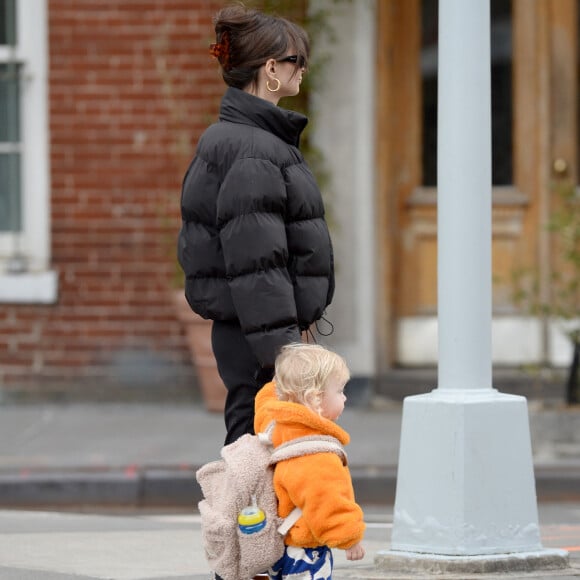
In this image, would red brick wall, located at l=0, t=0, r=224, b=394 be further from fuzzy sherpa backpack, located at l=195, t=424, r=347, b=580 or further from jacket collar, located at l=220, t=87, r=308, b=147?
fuzzy sherpa backpack, located at l=195, t=424, r=347, b=580

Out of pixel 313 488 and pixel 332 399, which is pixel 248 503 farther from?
pixel 332 399

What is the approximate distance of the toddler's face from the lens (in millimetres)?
3736

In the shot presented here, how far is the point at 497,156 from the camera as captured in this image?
1008cm

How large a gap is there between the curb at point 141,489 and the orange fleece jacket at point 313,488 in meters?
3.77

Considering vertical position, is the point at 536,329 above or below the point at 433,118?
below

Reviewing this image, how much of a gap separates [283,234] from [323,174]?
5803 millimetres

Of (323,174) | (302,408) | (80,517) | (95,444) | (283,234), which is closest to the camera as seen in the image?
(302,408)

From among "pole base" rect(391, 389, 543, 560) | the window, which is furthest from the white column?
the window

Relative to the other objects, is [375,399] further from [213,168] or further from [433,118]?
[213,168]

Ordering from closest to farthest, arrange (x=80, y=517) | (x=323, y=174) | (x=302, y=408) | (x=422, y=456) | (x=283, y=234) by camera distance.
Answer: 1. (x=302, y=408)
2. (x=283, y=234)
3. (x=422, y=456)
4. (x=80, y=517)
5. (x=323, y=174)

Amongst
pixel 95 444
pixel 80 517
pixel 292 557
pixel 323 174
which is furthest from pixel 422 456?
pixel 323 174

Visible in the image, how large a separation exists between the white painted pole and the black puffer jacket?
844 millimetres

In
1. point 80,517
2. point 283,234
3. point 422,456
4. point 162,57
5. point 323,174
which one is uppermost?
point 162,57

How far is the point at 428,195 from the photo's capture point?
1005 centimetres
